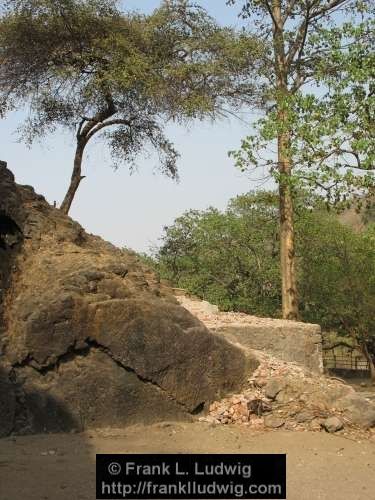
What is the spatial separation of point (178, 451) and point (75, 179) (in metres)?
9.45

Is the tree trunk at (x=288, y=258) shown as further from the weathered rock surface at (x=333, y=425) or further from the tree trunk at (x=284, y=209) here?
the weathered rock surface at (x=333, y=425)

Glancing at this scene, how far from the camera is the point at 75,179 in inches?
599

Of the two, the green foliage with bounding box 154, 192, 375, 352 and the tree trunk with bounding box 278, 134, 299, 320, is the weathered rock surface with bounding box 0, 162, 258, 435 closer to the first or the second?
the tree trunk with bounding box 278, 134, 299, 320

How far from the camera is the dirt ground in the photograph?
18.3ft

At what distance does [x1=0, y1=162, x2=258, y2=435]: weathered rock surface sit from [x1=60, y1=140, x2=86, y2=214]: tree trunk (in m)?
6.66

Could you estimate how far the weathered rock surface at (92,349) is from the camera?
7277 millimetres

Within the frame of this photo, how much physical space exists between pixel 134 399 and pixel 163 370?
434 mm

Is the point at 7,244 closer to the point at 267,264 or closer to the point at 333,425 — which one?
the point at 333,425

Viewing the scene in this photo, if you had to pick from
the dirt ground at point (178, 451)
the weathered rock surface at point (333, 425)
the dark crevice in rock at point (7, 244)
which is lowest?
the dirt ground at point (178, 451)

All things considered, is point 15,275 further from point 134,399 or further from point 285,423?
point 285,423

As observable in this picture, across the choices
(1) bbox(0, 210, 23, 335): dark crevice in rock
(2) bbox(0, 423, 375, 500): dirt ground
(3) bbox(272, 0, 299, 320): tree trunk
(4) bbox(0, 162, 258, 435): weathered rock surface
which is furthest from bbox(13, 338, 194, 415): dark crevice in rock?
(3) bbox(272, 0, 299, 320): tree trunk

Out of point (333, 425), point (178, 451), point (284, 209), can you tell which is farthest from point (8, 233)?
point (284, 209)

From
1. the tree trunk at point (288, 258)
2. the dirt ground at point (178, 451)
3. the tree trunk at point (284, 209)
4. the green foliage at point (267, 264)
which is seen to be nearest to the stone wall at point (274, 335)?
the dirt ground at point (178, 451)

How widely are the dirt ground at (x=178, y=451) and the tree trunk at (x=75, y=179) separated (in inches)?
329
